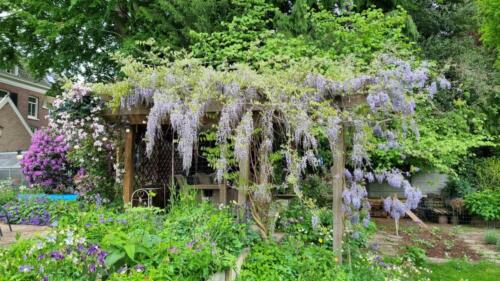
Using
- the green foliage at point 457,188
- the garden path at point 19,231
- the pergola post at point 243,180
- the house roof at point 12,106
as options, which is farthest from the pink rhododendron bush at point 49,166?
the house roof at point 12,106

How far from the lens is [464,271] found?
16.1ft

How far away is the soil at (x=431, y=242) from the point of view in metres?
5.79

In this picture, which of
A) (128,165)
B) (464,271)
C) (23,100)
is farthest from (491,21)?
(23,100)

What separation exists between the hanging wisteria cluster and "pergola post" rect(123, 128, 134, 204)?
53.1 inches

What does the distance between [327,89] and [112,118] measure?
10.3 feet

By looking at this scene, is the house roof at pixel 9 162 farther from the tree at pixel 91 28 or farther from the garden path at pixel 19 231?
the garden path at pixel 19 231

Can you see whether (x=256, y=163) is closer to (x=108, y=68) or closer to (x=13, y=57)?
(x=108, y=68)

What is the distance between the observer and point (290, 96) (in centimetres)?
408

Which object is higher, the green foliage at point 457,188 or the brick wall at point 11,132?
the brick wall at point 11,132

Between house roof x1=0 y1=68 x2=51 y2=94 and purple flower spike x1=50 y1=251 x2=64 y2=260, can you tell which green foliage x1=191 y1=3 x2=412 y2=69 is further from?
house roof x1=0 y1=68 x2=51 y2=94

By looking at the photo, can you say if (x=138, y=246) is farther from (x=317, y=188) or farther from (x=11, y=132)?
(x=11, y=132)

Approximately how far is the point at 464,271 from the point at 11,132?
2012cm

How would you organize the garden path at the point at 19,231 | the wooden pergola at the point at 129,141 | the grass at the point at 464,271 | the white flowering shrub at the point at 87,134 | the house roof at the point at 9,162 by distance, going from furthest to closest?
1. the house roof at the point at 9,162
2. the white flowering shrub at the point at 87,134
3. the garden path at the point at 19,231
4. the wooden pergola at the point at 129,141
5. the grass at the point at 464,271

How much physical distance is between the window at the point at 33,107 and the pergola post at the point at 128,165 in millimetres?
19926
